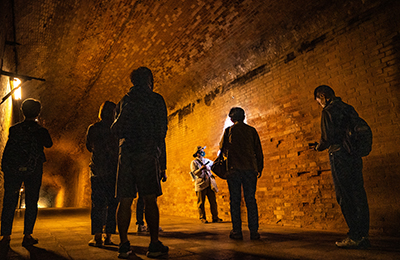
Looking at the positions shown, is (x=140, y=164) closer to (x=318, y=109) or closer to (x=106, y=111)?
(x=106, y=111)

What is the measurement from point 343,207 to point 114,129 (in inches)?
105

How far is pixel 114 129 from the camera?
8.27 ft

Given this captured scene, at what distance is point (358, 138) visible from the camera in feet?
8.99

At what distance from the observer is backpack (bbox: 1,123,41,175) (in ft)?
10.3

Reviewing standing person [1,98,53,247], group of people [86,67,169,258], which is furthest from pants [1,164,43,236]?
group of people [86,67,169,258]

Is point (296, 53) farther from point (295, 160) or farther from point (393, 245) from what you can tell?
point (393, 245)

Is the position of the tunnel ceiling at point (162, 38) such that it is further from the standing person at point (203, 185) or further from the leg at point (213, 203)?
the leg at point (213, 203)

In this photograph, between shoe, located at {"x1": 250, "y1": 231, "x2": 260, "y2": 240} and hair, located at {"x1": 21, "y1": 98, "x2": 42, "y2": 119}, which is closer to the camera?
shoe, located at {"x1": 250, "y1": 231, "x2": 260, "y2": 240}

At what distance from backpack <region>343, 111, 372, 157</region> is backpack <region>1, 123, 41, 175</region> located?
390cm

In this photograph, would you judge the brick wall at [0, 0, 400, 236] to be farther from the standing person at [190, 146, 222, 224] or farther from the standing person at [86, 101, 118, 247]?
the standing person at [86, 101, 118, 247]

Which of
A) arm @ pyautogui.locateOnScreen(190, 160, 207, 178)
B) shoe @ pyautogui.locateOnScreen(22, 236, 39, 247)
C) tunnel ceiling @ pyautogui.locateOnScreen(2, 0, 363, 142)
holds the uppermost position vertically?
tunnel ceiling @ pyautogui.locateOnScreen(2, 0, 363, 142)

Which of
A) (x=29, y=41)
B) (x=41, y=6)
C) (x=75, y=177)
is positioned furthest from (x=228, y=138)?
(x=75, y=177)

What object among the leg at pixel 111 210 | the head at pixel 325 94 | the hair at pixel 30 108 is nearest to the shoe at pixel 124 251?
the leg at pixel 111 210

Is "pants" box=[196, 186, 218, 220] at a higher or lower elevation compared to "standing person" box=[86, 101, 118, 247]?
lower
